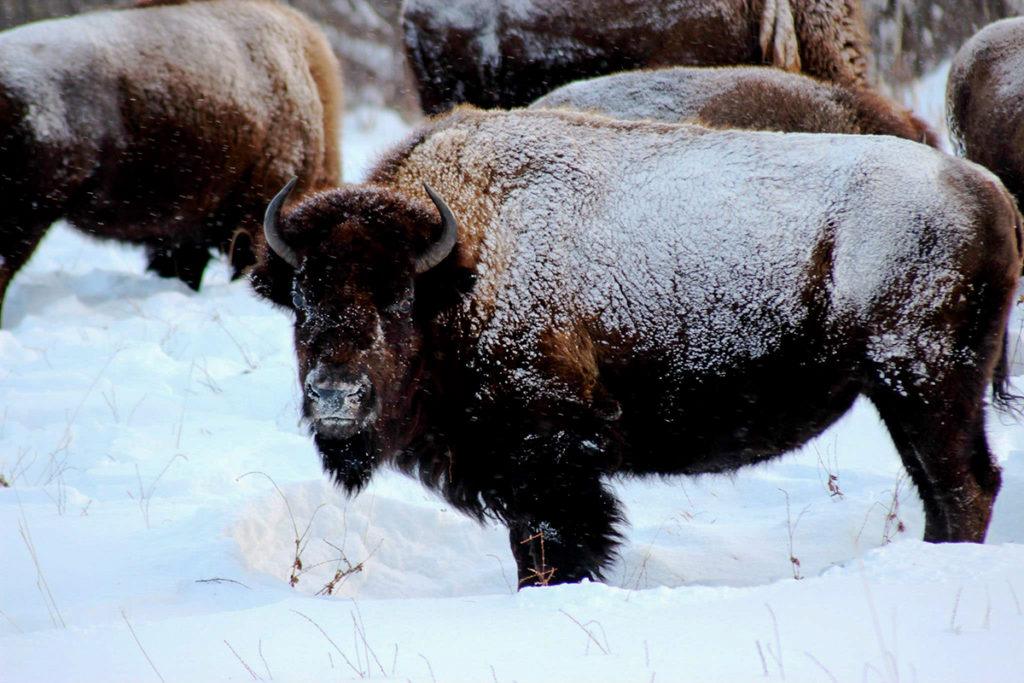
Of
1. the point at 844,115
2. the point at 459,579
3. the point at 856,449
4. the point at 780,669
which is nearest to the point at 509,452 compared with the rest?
the point at 459,579

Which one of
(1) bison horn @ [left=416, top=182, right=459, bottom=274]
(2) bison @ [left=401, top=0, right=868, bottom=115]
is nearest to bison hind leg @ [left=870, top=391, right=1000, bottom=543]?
(1) bison horn @ [left=416, top=182, right=459, bottom=274]

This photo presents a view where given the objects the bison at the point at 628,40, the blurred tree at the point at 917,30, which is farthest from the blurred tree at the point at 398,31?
the bison at the point at 628,40

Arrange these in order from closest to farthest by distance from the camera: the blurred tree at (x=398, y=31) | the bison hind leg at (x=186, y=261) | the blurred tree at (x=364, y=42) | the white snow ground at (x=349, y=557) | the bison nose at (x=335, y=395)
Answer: the white snow ground at (x=349, y=557) < the bison nose at (x=335, y=395) < the bison hind leg at (x=186, y=261) < the blurred tree at (x=398, y=31) < the blurred tree at (x=364, y=42)

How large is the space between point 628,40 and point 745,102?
77.0 inches

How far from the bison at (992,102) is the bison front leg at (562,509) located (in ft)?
14.0

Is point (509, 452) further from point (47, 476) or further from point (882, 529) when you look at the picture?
point (47, 476)

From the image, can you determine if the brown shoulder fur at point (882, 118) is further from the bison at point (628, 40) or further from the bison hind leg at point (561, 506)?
the bison hind leg at point (561, 506)

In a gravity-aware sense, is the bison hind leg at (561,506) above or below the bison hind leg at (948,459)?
below

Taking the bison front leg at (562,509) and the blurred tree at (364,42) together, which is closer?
the bison front leg at (562,509)

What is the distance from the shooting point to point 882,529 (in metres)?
4.63

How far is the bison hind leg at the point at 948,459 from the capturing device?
12.5 ft

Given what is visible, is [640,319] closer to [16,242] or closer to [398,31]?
[16,242]

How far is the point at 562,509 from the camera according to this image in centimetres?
386

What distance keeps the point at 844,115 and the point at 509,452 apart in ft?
10.3
